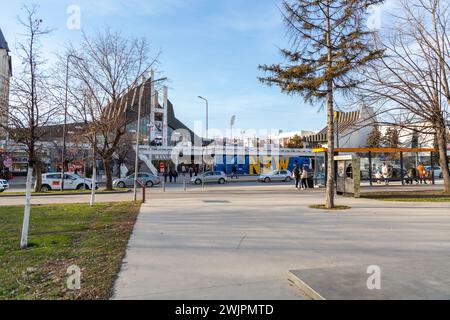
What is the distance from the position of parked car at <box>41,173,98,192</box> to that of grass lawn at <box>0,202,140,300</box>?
18.2 m

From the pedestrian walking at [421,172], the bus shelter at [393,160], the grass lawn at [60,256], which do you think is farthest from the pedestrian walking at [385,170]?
the grass lawn at [60,256]

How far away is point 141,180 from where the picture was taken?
3166 centimetres

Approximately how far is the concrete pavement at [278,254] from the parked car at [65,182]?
768 inches

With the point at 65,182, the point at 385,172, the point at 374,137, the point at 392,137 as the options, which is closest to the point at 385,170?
the point at 385,172

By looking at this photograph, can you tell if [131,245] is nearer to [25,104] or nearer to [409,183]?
[25,104]

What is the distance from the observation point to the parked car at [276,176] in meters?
38.3

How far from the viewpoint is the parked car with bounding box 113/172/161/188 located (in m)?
32.6

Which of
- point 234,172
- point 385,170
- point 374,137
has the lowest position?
point 234,172

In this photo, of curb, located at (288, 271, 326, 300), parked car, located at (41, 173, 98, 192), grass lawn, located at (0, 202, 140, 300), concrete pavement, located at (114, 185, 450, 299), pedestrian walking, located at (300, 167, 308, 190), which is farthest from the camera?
parked car, located at (41, 173, 98, 192)

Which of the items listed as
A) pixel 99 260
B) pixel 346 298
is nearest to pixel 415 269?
pixel 346 298

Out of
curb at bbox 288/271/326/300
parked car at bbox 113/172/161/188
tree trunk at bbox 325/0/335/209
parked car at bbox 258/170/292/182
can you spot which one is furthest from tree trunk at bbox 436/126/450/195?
parked car at bbox 113/172/161/188

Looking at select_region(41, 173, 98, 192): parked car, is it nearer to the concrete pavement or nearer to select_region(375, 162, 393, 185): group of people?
the concrete pavement

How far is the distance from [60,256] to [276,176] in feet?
112

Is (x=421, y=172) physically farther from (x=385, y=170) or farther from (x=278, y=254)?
(x=278, y=254)
